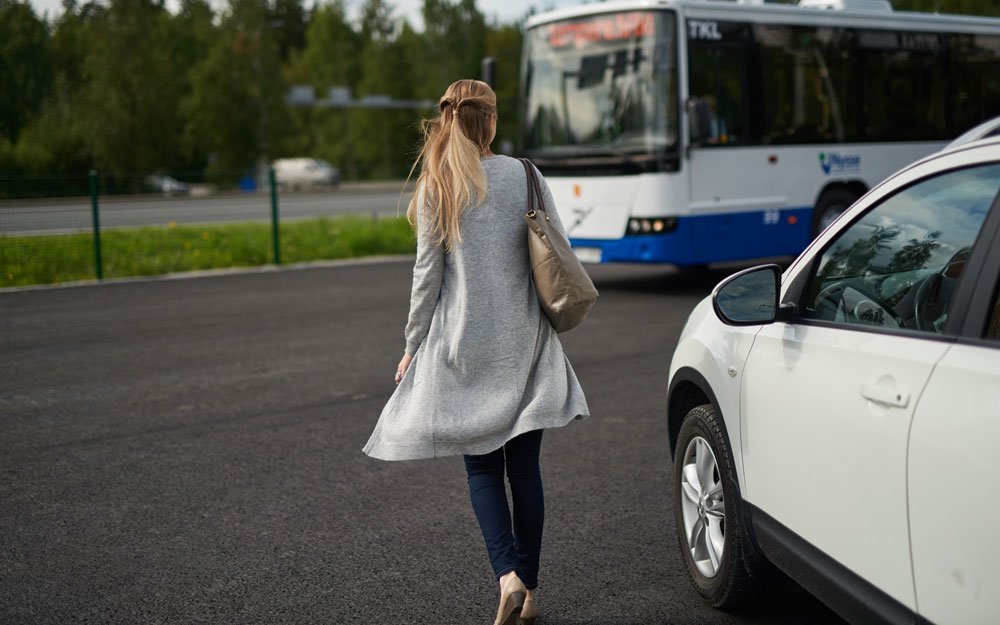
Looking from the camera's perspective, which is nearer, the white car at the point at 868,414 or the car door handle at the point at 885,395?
the white car at the point at 868,414

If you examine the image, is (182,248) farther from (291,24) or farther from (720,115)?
(291,24)

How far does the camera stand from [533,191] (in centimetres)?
352

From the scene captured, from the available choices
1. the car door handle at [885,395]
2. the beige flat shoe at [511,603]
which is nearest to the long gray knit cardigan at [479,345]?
the beige flat shoe at [511,603]

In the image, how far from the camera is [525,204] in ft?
11.6

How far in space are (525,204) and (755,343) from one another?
0.89 meters

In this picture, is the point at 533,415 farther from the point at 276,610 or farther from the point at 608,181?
the point at 608,181

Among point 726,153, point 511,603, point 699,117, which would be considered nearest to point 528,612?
point 511,603

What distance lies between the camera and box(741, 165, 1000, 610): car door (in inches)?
100

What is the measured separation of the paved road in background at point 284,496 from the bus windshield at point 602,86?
3.46 meters

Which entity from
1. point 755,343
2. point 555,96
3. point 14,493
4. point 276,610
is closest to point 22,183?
point 555,96

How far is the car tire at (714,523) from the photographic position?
11.5ft

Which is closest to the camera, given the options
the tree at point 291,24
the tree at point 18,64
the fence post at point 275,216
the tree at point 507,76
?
the fence post at point 275,216

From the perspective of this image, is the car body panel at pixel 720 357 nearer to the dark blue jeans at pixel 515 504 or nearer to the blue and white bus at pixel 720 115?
the dark blue jeans at pixel 515 504

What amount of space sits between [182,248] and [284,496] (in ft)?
39.8
